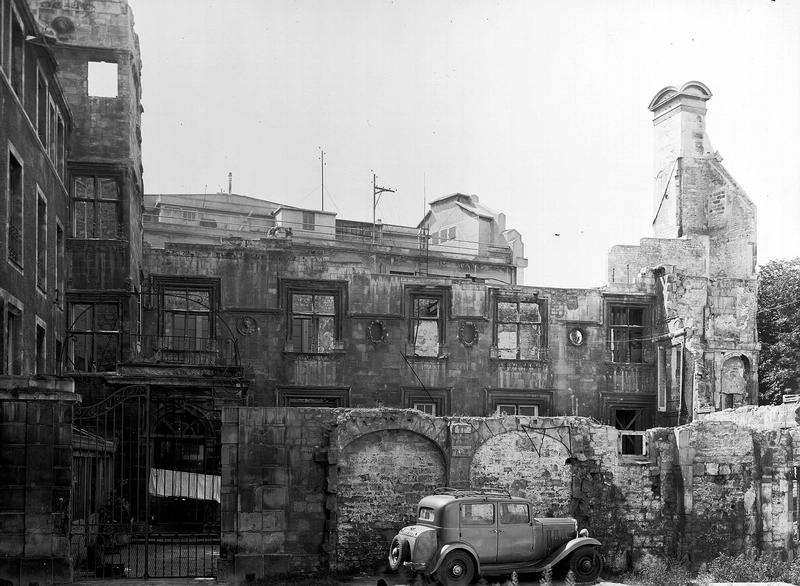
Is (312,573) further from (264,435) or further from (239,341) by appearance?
(239,341)

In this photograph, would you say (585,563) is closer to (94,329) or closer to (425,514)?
(425,514)

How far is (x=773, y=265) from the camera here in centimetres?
4550

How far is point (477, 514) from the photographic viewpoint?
17984 mm

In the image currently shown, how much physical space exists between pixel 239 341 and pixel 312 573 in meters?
14.8

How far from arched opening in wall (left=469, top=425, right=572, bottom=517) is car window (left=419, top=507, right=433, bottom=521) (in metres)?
2.52

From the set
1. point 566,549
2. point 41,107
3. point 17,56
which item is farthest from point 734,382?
point 17,56

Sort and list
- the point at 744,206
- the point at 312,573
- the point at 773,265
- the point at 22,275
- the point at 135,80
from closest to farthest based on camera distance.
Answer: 1. the point at 312,573
2. the point at 22,275
3. the point at 135,80
4. the point at 744,206
5. the point at 773,265

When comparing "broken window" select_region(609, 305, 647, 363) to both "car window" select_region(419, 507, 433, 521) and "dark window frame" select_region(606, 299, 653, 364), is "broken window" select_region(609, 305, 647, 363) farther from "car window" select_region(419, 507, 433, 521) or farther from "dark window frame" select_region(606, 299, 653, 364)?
"car window" select_region(419, 507, 433, 521)

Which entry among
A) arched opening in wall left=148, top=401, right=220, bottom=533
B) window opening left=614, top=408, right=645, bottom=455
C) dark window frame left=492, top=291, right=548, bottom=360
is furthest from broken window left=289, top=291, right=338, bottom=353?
window opening left=614, top=408, right=645, bottom=455

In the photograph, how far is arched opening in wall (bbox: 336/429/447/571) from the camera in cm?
1955

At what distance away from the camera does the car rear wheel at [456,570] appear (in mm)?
17484

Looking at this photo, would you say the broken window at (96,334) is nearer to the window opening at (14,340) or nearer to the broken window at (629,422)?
the window opening at (14,340)

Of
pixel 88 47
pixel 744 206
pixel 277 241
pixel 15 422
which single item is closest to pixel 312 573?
pixel 15 422

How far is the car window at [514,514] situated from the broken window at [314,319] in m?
16.1
